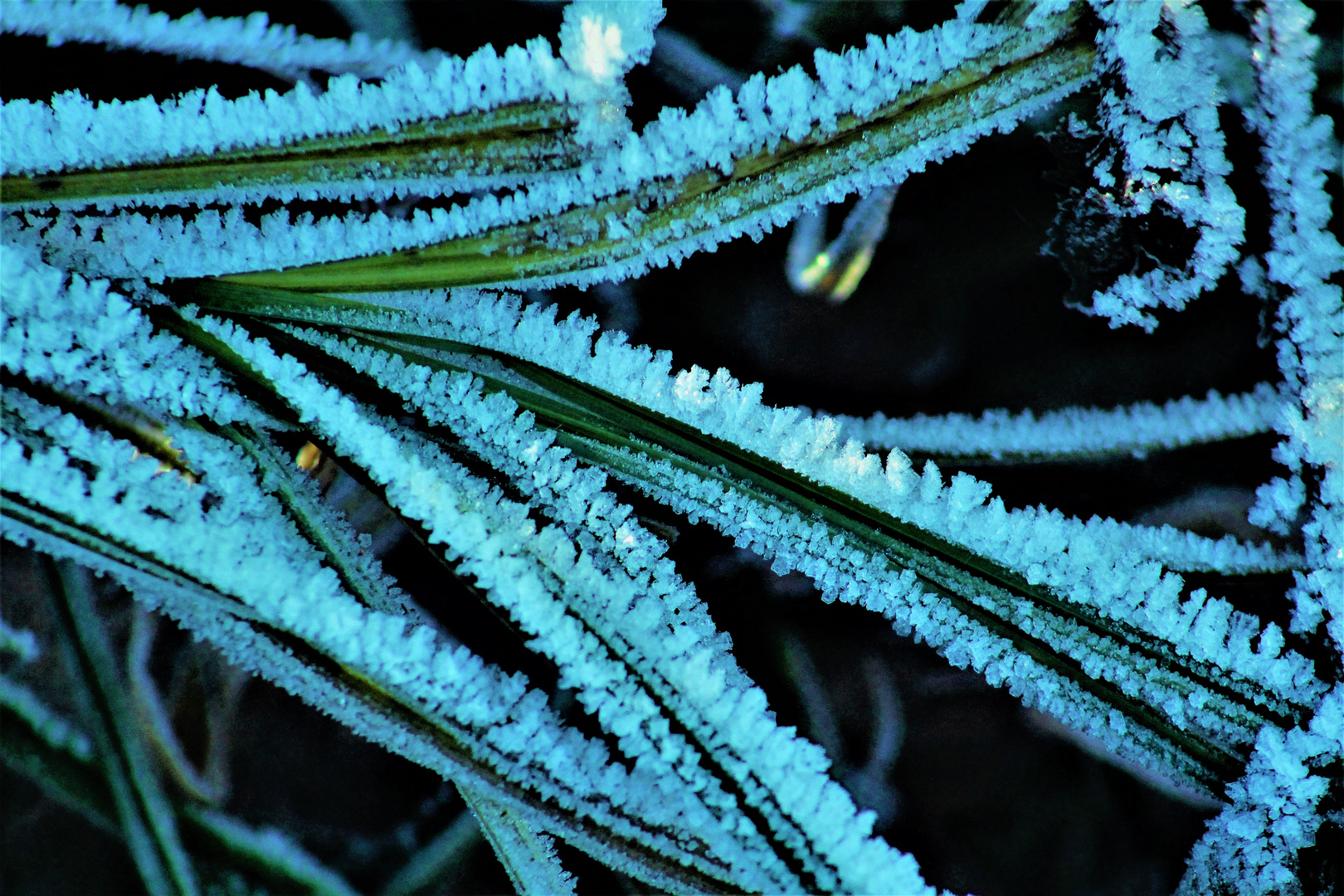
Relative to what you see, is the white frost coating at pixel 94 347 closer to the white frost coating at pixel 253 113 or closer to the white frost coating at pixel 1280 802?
the white frost coating at pixel 253 113

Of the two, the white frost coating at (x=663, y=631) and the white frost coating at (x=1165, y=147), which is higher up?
the white frost coating at (x=1165, y=147)

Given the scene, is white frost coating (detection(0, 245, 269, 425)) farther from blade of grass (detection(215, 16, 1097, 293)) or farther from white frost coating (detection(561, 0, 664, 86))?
white frost coating (detection(561, 0, 664, 86))

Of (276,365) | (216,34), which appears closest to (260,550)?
(276,365)

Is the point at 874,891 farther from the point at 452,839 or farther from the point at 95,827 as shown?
the point at 95,827

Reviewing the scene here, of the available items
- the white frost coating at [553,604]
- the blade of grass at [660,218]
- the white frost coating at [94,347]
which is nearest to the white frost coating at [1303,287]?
the blade of grass at [660,218]

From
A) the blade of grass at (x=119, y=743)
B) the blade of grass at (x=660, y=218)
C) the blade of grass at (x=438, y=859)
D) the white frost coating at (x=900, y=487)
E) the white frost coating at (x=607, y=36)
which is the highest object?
the white frost coating at (x=607, y=36)

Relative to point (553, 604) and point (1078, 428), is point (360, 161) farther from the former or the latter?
point (1078, 428)

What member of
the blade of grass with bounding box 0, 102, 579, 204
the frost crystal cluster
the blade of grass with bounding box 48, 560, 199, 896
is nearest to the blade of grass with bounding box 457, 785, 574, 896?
the frost crystal cluster
